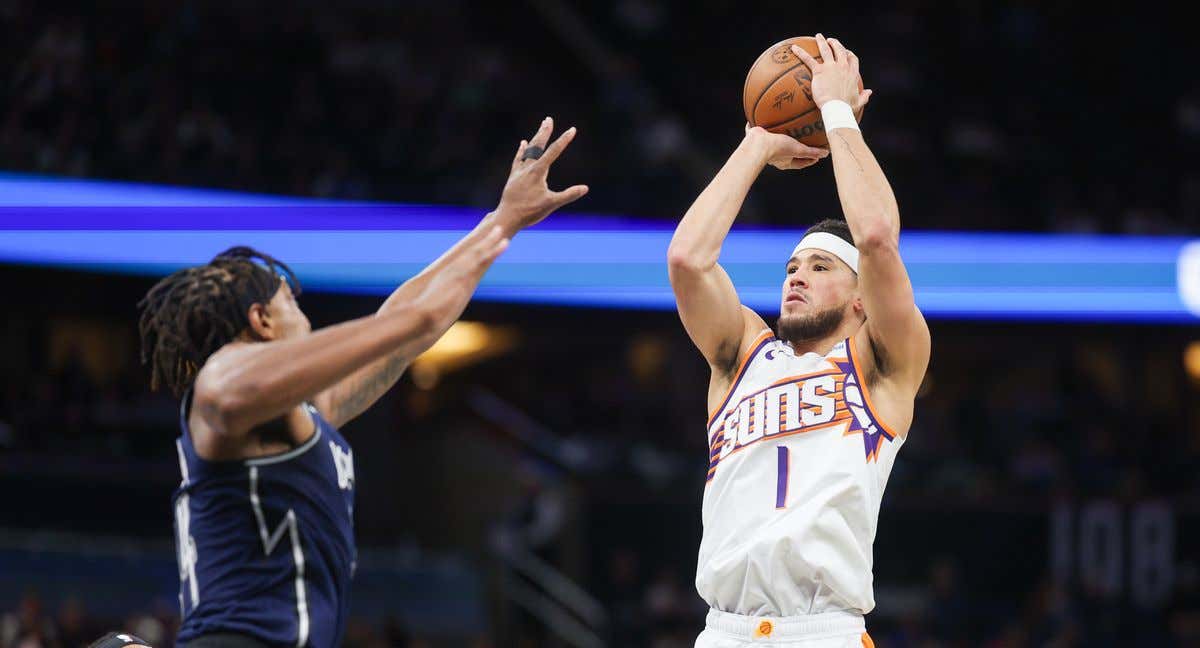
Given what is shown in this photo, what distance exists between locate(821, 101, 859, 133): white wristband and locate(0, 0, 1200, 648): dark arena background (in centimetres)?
737

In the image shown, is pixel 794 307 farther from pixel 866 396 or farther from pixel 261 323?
pixel 261 323

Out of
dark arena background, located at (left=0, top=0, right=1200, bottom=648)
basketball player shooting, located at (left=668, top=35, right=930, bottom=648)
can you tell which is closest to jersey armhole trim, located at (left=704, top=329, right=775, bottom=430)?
basketball player shooting, located at (left=668, top=35, right=930, bottom=648)

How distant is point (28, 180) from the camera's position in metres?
11.7

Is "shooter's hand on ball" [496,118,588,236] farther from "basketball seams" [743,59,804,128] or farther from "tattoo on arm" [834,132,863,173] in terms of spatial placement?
"basketball seams" [743,59,804,128]

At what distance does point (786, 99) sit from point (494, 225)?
59.7 inches

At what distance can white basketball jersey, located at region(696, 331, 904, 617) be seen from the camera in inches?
176

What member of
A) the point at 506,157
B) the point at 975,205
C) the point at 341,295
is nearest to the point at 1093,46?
the point at 975,205

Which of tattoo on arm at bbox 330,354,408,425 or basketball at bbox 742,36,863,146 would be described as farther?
basketball at bbox 742,36,863,146

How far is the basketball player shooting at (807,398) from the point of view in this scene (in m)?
4.49

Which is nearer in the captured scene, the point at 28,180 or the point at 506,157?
the point at 28,180

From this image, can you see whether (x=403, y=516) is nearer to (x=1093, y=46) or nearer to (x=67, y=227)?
(x=67, y=227)

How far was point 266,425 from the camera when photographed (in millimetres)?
3779

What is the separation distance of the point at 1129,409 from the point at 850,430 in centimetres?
1396

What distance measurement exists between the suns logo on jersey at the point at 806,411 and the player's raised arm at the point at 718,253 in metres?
0.24
